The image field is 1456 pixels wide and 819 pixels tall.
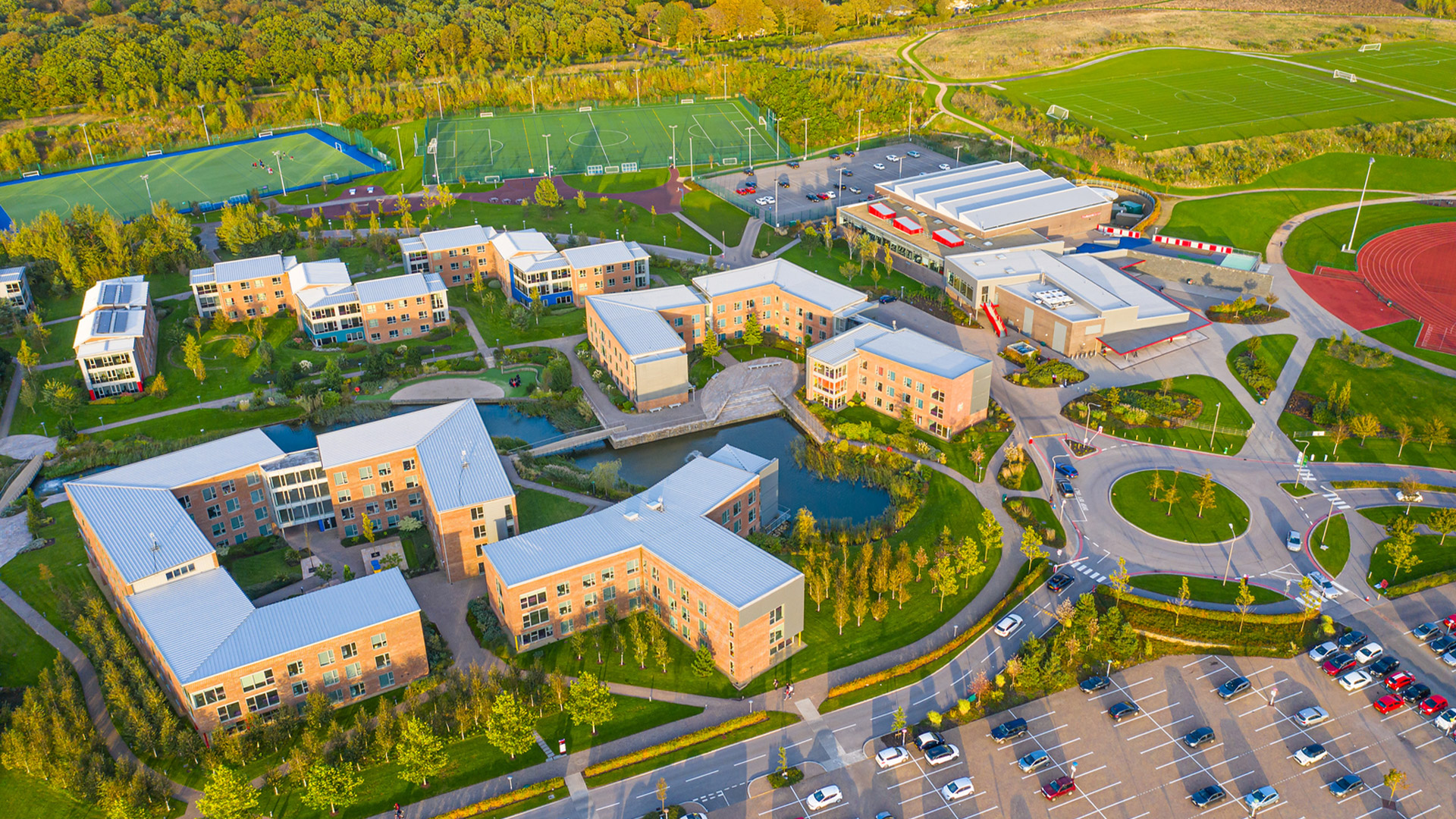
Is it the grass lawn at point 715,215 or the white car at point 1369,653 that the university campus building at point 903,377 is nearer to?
the white car at point 1369,653

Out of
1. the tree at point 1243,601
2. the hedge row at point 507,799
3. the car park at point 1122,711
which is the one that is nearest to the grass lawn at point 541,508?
the hedge row at point 507,799

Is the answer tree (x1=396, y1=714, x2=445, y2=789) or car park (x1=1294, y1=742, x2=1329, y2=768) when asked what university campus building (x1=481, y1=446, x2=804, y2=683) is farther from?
car park (x1=1294, y1=742, x2=1329, y2=768)

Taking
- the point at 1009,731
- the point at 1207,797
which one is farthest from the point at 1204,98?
the point at 1207,797

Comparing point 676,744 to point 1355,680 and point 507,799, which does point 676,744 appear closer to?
point 507,799

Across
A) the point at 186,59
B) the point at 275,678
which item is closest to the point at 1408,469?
the point at 275,678

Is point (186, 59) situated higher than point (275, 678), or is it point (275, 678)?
point (186, 59)

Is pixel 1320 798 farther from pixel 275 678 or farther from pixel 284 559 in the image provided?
pixel 284 559
